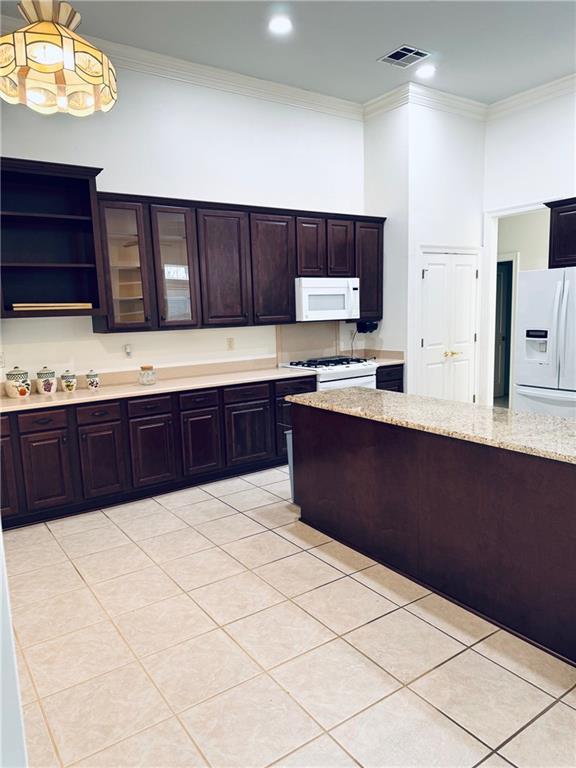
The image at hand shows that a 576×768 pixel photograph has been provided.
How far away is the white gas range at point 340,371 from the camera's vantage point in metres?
4.92

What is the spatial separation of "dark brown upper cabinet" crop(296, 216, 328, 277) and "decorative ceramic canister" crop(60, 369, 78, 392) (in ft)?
7.48

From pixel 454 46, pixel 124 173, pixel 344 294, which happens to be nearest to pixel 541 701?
pixel 344 294

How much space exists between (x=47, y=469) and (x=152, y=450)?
0.77 metres

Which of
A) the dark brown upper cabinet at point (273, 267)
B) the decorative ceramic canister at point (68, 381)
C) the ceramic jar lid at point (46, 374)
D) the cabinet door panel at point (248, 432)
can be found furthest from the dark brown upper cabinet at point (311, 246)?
the ceramic jar lid at point (46, 374)

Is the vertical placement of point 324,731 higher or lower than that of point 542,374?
lower

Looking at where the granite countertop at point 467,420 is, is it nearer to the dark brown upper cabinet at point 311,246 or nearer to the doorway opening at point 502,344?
the dark brown upper cabinet at point 311,246

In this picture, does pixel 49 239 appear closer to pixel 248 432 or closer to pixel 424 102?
pixel 248 432

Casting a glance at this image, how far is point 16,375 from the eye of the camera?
3818 millimetres

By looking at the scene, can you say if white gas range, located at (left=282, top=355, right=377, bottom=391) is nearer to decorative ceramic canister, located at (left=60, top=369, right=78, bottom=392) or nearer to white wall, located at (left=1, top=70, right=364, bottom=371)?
white wall, located at (left=1, top=70, right=364, bottom=371)

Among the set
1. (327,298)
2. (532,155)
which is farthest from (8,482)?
(532,155)

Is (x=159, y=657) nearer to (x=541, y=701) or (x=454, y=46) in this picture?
(x=541, y=701)

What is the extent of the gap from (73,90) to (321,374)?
2980 millimetres

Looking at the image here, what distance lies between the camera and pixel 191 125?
4656 mm

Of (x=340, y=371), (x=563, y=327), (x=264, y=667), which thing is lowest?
(x=264, y=667)
